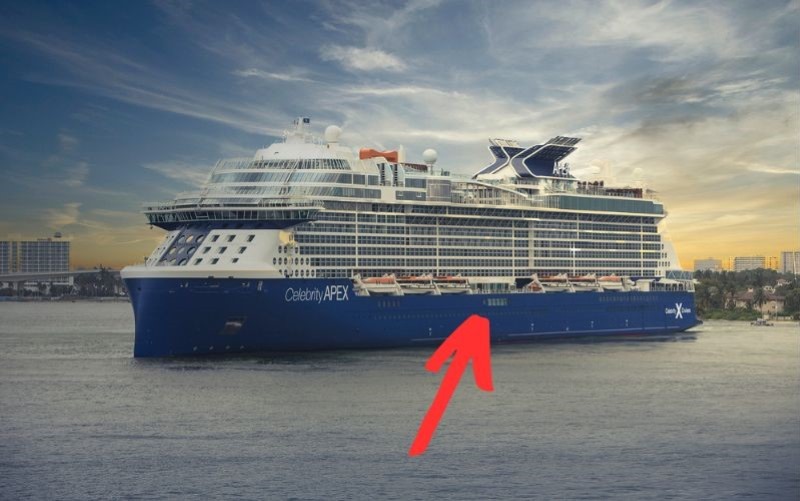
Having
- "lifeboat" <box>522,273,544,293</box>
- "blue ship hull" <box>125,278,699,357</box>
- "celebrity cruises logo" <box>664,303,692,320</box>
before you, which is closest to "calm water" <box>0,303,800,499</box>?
"blue ship hull" <box>125,278,699,357</box>

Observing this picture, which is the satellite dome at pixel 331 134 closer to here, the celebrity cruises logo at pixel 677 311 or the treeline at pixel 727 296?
the celebrity cruises logo at pixel 677 311

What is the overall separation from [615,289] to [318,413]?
40.0 m

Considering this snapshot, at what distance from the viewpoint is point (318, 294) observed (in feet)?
185

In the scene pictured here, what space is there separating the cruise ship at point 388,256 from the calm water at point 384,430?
2.37m

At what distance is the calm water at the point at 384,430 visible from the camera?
98.0 feet

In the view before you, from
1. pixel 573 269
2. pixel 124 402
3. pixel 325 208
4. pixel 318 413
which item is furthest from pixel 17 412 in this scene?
pixel 573 269

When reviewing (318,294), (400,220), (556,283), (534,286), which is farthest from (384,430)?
(556,283)

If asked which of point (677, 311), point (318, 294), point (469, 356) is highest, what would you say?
point (318, 294)

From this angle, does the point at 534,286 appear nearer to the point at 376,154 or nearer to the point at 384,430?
the point at 376,154

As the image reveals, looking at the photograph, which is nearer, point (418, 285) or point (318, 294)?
point (318, 294)

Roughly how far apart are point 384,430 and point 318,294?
67.3ft

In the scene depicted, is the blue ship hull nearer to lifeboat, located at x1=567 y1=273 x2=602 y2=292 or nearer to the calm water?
the calm water

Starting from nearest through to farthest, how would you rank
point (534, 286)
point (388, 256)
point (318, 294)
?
point (318, 294) → point (388, 256) → point (534, 286)

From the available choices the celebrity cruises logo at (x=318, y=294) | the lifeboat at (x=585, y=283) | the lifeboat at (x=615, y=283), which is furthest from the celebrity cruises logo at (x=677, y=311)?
the celebrity cruises logo at (x=318, y=294)
